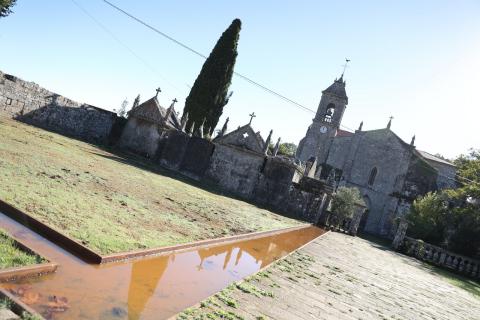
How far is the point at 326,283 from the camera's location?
7.18m

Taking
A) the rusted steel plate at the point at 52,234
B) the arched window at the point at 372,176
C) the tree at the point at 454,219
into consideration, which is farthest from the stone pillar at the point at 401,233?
the rusted steel plate at the point at 52,234

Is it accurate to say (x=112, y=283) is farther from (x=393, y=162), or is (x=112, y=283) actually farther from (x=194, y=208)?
(x=393, y=162)

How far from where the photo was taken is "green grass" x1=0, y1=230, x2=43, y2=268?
3.61 m

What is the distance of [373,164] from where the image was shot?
40344 mm

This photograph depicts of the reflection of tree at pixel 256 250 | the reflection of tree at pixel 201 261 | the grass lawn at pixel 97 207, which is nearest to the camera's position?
the reflection of tree at pixel 201 261

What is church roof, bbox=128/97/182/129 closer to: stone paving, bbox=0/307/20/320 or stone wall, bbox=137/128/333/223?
stone wall, bbox=137/128/333/223

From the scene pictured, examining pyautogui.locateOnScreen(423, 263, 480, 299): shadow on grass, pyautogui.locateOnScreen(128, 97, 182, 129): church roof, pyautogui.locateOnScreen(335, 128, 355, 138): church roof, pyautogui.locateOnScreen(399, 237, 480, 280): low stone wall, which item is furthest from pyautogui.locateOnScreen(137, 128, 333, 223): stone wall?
pyautogui.locateOnScreen(335, 128, 355, 138): church roof

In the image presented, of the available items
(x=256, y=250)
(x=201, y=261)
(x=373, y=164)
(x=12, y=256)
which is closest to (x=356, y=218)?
(x=256, y=250)

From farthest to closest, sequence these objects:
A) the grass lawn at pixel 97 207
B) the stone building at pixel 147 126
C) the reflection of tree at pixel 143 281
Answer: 1. the stone building at pixel 147 126
2. the grass lawn at pixel 97 207
3. the reflection of tree at pixel 143 281

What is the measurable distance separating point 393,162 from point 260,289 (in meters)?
38.0

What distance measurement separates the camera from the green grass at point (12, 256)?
3.61 meters

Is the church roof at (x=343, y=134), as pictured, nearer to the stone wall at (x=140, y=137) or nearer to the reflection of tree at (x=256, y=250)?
the stone wall at (x=140, y=137)

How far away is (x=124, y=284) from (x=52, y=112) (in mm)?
22280

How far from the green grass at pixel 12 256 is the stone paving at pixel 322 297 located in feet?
5.72
